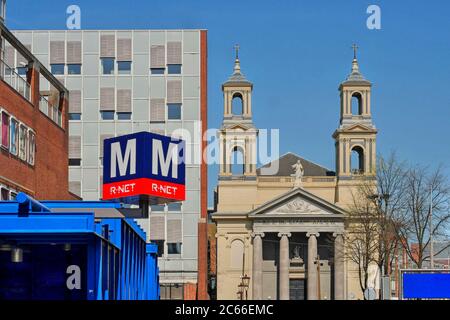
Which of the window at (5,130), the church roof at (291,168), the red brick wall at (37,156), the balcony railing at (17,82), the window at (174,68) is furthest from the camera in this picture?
the church roof at (291,168)

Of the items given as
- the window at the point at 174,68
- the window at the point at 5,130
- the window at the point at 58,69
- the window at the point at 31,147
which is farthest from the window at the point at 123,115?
the window at the point at 5,130

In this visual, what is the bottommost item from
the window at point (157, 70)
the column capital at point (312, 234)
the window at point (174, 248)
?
the window at point (174, 248)

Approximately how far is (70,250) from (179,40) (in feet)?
238

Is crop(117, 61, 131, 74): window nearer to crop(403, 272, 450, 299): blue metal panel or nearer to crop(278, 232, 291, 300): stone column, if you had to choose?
crop(278, 232, 291, 300): stone column

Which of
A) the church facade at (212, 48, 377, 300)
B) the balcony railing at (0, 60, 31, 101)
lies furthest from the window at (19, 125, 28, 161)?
the church facade at (212, 48, 377, 300)

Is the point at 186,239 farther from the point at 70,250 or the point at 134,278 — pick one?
the point at 70,250

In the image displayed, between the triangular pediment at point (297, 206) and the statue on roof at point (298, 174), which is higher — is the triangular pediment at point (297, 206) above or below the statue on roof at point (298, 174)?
below

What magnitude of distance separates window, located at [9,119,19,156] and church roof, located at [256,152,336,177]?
3408 inches

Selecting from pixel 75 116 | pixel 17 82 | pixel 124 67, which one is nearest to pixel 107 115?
pixel 75 116

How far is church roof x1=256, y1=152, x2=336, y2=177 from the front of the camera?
129m

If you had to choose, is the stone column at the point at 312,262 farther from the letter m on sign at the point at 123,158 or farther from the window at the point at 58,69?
the letter m on sign at the point at 123,158

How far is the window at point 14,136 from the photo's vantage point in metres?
41.4

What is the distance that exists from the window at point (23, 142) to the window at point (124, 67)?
4464cm

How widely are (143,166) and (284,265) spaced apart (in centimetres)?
9831
